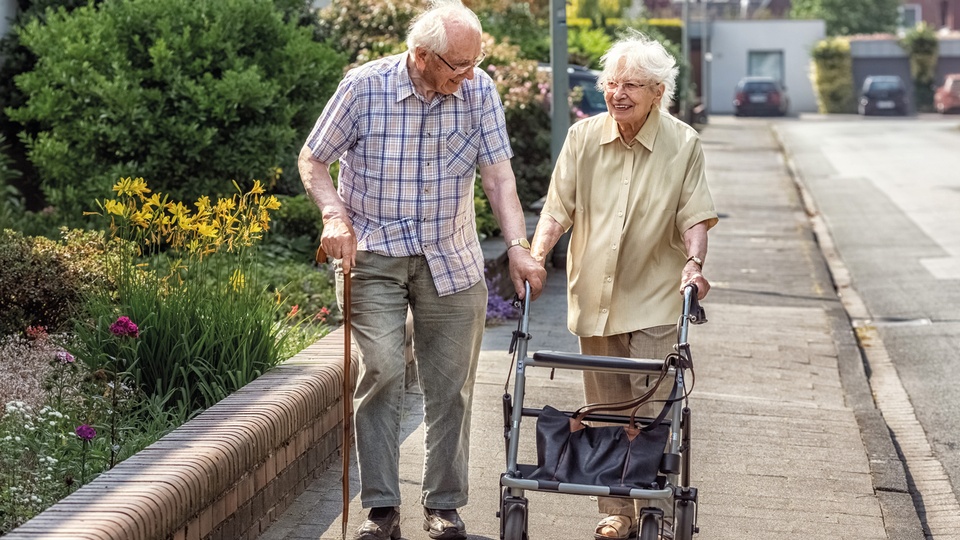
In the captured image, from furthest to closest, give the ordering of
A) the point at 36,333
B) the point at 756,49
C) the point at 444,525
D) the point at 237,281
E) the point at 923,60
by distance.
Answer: the point at 756,49 → the point at 923,60 → the point at 36,333 → the point at 237,281 → the point at 444,525

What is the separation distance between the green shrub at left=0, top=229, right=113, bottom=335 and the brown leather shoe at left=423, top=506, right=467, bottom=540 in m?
2.12

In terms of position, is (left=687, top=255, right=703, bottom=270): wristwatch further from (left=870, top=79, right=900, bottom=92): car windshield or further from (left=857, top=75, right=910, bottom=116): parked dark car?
(left=870, top=79, right=900, bottom=92): car windshield

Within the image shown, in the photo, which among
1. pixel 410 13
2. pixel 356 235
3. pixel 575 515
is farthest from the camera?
pixel 410 13

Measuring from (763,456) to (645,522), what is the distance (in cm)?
231

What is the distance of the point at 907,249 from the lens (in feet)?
48.8

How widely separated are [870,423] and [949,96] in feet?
174

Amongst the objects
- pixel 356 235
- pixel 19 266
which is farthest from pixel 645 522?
pixel 19 266

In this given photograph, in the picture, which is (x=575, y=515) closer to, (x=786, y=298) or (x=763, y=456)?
(x=763, y=456)

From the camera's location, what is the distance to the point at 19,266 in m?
6.29

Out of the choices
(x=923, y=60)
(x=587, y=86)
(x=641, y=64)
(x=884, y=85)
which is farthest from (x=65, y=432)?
(x=923, y=60)

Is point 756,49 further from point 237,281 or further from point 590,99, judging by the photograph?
point 237,281

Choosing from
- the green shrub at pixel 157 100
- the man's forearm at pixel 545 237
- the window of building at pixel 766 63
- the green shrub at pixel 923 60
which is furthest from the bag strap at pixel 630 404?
the window of building at pixel 766 63

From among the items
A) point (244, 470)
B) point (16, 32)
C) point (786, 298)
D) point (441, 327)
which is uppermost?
point (16, 32)

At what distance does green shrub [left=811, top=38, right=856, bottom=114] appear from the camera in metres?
61.0
